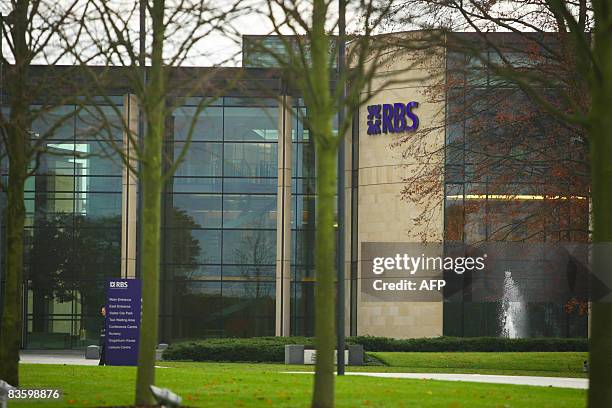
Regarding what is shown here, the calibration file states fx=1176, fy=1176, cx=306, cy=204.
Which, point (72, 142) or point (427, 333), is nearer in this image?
point (427, 333)

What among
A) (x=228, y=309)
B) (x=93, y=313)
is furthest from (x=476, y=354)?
(x=93, y=313)

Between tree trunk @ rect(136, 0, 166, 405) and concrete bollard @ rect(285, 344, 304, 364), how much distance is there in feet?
62.8

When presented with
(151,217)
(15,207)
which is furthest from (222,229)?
(151,217)

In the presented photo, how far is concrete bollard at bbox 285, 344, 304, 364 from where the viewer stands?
111 feet

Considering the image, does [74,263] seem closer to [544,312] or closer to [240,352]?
[240,352]

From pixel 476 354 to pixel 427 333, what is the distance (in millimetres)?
6776

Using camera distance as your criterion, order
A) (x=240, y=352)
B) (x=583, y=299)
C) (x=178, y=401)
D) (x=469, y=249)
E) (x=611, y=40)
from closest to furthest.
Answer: (x=178, y=401), (x=611, y=40), (x=583, y=299), (x=240, y=352), (x=469, y=249)

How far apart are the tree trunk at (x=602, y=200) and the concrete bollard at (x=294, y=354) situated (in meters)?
21.9

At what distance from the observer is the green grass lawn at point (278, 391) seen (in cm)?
1614

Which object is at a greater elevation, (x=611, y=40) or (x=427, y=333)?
(x=611, y=40)

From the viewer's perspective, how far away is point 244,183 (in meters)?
48.8

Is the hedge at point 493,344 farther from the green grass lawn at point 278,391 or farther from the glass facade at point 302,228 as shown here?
the green grass lawn at point 278,391

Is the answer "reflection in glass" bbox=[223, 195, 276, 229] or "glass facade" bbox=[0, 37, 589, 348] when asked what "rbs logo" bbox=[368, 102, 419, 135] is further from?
"reflection in glass" bbox=[223, 195, 276, 229]

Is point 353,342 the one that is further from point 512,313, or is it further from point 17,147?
point 17,147
